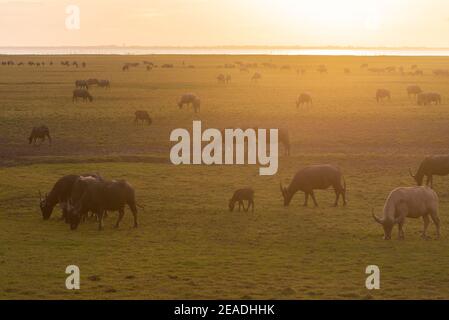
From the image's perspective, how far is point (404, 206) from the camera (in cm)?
1789

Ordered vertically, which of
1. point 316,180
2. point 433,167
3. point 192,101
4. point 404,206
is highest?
point 192,101

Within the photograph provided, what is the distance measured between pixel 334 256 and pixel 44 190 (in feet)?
38.0

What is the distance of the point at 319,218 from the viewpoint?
67.7 ft

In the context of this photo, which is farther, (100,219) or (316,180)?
(316,180)

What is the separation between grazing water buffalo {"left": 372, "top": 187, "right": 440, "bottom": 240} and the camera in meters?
17.9

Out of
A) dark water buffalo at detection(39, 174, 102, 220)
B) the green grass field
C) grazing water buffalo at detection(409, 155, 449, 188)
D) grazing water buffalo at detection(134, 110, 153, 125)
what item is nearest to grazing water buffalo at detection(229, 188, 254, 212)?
the green grass field

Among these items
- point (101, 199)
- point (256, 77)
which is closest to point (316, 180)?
point (101, 199)

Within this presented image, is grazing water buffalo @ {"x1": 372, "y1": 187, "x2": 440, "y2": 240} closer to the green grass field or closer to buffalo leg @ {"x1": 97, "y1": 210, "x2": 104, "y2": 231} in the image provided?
the green grass field

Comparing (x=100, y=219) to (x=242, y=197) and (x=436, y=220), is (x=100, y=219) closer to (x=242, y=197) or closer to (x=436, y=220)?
(x=242, y=197)

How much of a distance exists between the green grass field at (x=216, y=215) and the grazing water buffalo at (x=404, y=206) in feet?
1.53

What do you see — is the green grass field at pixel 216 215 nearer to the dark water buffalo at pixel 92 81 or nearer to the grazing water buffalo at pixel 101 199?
the grazing water buffalo at pixel 101 199

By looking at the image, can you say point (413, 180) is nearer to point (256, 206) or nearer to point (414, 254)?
point (256, 206)

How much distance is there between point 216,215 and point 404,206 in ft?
18.4

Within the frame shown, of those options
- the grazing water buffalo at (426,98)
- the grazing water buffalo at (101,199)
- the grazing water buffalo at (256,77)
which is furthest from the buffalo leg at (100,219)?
the grazing water buffalo at (256,77)
